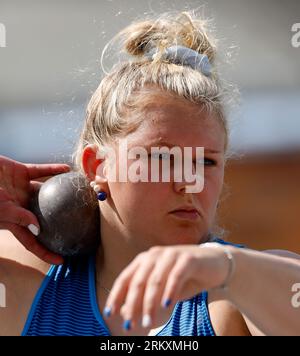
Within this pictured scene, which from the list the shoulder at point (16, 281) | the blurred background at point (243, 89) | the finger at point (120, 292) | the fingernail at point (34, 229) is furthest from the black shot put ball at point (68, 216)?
the blurred background at point (243, 89)

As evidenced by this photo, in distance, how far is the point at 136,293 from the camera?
170cm

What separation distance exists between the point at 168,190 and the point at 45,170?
65 centimetres

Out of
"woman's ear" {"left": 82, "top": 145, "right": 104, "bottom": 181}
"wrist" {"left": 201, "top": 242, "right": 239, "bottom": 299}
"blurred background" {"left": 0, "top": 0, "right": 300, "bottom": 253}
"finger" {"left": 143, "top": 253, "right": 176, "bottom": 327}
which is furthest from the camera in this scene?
"blurred background" {"left": 0, "top": 0, "right": 300, "bottom": 253}

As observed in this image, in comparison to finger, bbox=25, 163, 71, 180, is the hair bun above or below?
above

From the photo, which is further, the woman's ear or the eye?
the woman's ear

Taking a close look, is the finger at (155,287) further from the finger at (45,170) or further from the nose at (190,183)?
the finger at (45,170)

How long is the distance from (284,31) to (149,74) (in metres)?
7.68

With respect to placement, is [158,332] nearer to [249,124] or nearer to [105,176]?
[105,176]

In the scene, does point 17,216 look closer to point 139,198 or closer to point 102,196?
point 102,196

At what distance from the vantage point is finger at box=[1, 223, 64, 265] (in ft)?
9.08

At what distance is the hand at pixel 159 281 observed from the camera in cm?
169

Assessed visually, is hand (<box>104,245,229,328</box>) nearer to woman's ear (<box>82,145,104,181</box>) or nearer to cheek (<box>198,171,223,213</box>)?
cheek (<box>198,171,223,213</box>)

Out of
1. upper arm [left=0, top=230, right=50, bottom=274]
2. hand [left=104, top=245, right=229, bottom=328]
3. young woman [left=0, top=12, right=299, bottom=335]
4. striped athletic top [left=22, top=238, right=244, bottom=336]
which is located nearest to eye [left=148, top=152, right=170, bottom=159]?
young woman [left=0, top=12, right=299, bottom=335]

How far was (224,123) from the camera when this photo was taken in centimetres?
270
